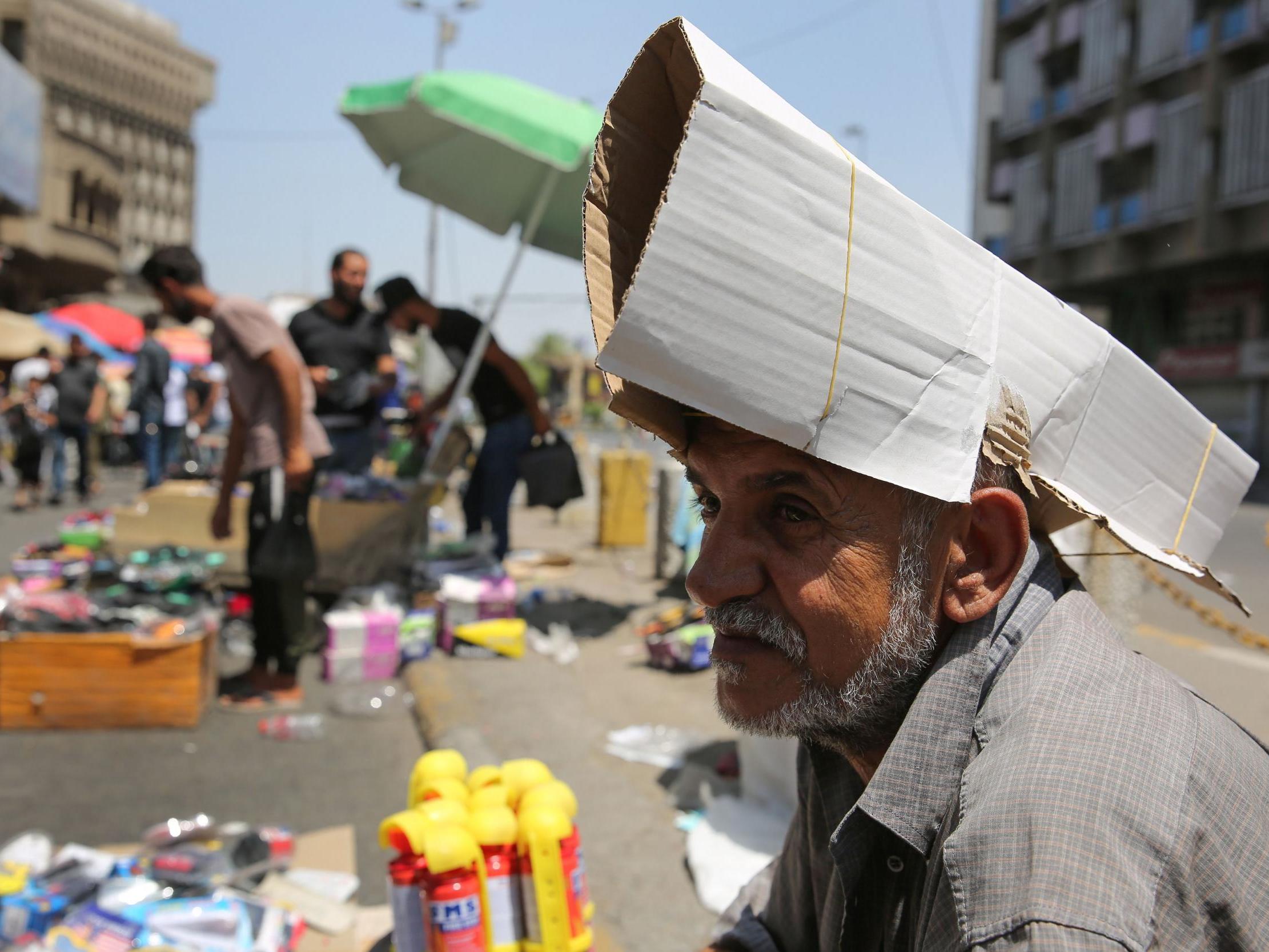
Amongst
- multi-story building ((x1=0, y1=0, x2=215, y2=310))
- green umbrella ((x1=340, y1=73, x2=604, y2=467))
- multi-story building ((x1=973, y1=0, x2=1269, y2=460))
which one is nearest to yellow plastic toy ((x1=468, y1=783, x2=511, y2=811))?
green umbrella ((x1=340, y1=73, x2=604, y2=467))

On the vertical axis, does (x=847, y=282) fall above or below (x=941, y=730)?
above

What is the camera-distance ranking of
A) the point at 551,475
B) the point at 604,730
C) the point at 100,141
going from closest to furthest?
the point at 604,730 < the point at 551,475 < the point at 100,141

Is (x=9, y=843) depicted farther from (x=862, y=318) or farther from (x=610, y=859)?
(x=862, y=318)

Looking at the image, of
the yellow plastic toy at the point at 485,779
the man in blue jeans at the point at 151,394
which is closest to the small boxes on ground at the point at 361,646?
the yellow plastic toy at the point at 485,779

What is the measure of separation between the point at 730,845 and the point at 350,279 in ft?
15.0

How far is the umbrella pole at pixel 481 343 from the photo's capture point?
20.7 feet

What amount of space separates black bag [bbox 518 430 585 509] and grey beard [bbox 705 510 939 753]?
4.97m

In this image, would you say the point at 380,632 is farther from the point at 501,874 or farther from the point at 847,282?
the point at 847,282

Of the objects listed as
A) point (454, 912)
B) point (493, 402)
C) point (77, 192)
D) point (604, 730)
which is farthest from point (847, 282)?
point (77, 192)

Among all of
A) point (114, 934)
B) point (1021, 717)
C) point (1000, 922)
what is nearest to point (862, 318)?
point (1021, 717)

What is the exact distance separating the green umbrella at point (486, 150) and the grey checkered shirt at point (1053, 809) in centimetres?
455

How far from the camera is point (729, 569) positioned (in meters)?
1.26

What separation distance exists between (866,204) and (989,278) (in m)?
0.23

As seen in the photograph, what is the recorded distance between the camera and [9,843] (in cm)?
328
